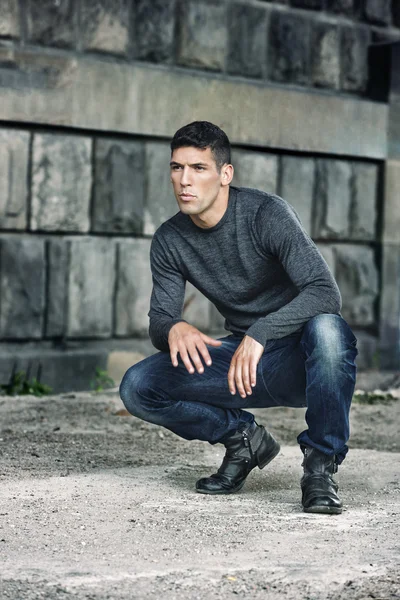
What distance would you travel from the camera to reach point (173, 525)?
12.8ft

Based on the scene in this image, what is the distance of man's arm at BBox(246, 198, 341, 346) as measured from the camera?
4281 mm

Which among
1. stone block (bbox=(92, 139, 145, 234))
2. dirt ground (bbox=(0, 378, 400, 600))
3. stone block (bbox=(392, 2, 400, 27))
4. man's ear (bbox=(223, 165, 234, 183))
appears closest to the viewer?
dirt ground (bbox=(0, 378, 400, 600))

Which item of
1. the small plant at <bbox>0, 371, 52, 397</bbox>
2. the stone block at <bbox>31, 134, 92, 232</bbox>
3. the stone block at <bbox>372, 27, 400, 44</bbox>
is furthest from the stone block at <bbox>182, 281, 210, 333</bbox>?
the stone block at <bbox>372, 27, 400, 44</bbox>

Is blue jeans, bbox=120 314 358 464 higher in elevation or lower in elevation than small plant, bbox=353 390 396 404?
higher

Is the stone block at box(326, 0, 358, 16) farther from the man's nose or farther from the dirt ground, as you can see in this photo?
the man's nose

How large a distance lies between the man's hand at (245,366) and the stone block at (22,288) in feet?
10.1

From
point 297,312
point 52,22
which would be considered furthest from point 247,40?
point 297,312

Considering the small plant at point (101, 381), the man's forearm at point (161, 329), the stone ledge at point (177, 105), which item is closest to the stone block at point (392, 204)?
the stone ledge at point (177, 105)

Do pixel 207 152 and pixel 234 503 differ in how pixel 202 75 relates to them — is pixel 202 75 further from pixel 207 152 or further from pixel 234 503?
pixel 234 503

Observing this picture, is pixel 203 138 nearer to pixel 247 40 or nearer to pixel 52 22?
pixel 52 22

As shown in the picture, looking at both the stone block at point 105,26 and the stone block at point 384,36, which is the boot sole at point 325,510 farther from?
the stone block at point 384,36

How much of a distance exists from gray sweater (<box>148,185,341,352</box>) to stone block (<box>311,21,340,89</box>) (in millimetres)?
4088

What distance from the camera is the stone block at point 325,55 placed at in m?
8.48

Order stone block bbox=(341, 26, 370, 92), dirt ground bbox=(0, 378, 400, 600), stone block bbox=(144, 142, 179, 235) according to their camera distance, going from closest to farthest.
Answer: dirt ground bbox=(0, 378, 400, 600), stone block bbox=(144, 142, 179, 235), stone block bbox=(341, 26, 370, 92)
